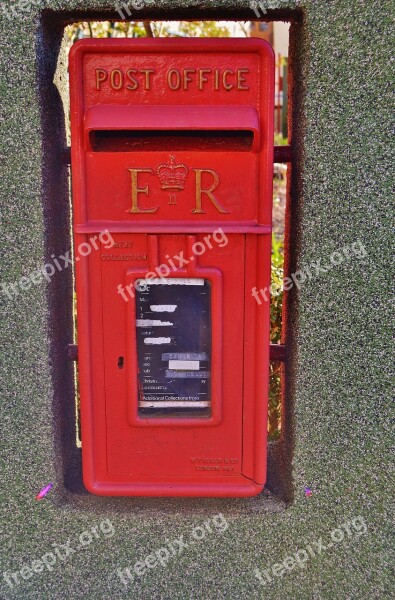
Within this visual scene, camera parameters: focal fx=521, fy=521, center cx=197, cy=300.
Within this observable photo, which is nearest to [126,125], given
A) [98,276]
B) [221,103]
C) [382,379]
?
[221,103]

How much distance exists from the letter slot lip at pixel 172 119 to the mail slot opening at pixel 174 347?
0.45 m

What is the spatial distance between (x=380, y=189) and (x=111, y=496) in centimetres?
140

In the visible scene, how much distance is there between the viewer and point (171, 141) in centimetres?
158

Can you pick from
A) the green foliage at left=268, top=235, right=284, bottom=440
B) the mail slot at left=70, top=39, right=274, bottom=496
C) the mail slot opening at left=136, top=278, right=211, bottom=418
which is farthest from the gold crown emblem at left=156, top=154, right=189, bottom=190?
the green foliage at left=268, top=235, right=284, bottom=440

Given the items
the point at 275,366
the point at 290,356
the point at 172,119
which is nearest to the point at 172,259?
the point at 172,119

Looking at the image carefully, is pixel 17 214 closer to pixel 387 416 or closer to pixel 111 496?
pixel 111 496

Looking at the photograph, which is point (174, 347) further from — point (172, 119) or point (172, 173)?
point (172, 119)

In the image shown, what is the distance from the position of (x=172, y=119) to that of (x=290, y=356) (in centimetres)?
88

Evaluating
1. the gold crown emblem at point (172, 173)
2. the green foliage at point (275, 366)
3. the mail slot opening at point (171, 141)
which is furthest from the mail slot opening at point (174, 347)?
the green foliage at point (275, 366)

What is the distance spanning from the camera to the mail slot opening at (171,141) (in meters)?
1.57

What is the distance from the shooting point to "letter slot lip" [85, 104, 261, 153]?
148 centimetres

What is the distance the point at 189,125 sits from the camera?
1485 millimetres

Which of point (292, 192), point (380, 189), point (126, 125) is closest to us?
point (126, 125)

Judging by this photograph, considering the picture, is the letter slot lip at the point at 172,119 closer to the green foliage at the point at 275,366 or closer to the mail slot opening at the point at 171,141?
the mail slot opening at the point at 171,141
